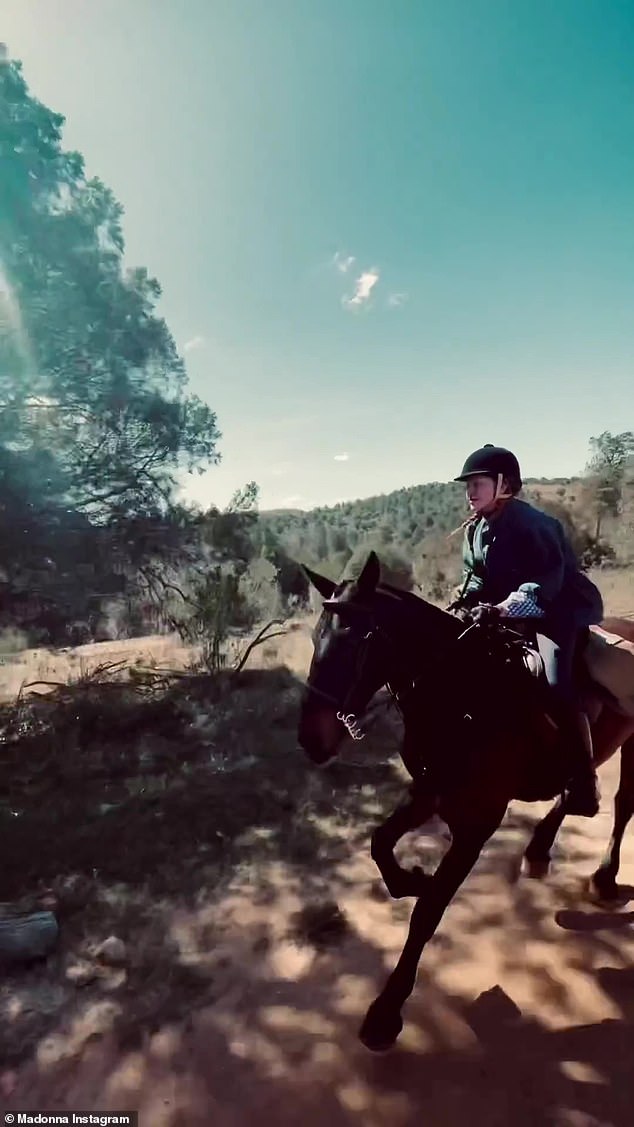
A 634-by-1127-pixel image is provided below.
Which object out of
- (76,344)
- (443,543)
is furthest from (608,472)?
(76,344)

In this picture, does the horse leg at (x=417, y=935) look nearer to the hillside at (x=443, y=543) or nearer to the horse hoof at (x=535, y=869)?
the horse hoof at (x=535, y=869)

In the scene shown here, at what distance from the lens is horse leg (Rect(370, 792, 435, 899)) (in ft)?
10.3

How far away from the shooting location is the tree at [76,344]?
6.99 metres

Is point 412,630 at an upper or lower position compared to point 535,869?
upper

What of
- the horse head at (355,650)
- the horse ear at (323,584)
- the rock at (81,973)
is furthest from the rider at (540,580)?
the rock at (81,973)

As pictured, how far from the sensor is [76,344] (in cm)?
751

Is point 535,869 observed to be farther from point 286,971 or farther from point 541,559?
point 541,559

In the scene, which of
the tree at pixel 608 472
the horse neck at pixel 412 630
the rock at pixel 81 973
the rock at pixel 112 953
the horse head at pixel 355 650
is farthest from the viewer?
the tree at pixel 608 472

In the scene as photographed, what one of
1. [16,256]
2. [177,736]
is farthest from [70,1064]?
[16,256]

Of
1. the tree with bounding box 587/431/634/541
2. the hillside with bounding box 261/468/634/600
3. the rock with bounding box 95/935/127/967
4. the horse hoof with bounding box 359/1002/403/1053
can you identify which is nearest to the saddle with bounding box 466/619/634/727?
the horse hoof with bounding box 359/1002/403/1053

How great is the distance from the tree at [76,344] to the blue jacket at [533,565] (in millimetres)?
6057

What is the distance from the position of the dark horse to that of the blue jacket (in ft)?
0.98

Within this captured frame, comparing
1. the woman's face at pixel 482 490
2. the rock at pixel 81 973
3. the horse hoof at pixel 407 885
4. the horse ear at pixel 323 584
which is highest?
the woman's face at pixel 482 490

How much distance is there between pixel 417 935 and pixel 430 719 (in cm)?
107
